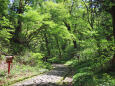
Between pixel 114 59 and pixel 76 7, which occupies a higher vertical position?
pixel 76 7

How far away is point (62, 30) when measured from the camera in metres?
14.8

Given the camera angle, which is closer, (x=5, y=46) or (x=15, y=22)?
(x=5, y=46)

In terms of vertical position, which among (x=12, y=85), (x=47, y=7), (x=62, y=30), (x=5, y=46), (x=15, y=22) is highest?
(x=47, y=7)

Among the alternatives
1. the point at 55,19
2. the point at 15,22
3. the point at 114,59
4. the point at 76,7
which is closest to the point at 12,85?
the point at 114,59

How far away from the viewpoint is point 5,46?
10.7 meters

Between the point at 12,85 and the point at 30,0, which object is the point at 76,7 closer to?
the point at 30,0

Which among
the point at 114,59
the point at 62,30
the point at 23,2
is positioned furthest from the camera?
the point at 62,30

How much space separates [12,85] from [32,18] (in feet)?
21.1

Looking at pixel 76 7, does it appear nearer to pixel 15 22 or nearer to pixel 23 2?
pixel 23 2

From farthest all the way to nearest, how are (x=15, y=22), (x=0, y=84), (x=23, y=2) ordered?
(x=23, y=2)
(x=15, y=22)
(x=0, y=84)

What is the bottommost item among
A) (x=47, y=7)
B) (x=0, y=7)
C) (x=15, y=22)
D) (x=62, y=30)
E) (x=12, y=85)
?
(x=12, y=85)

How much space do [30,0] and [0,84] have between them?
36.9 feet

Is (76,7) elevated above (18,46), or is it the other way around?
(76,7)

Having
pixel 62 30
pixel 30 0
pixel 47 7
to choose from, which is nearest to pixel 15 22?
pixel 30 0
